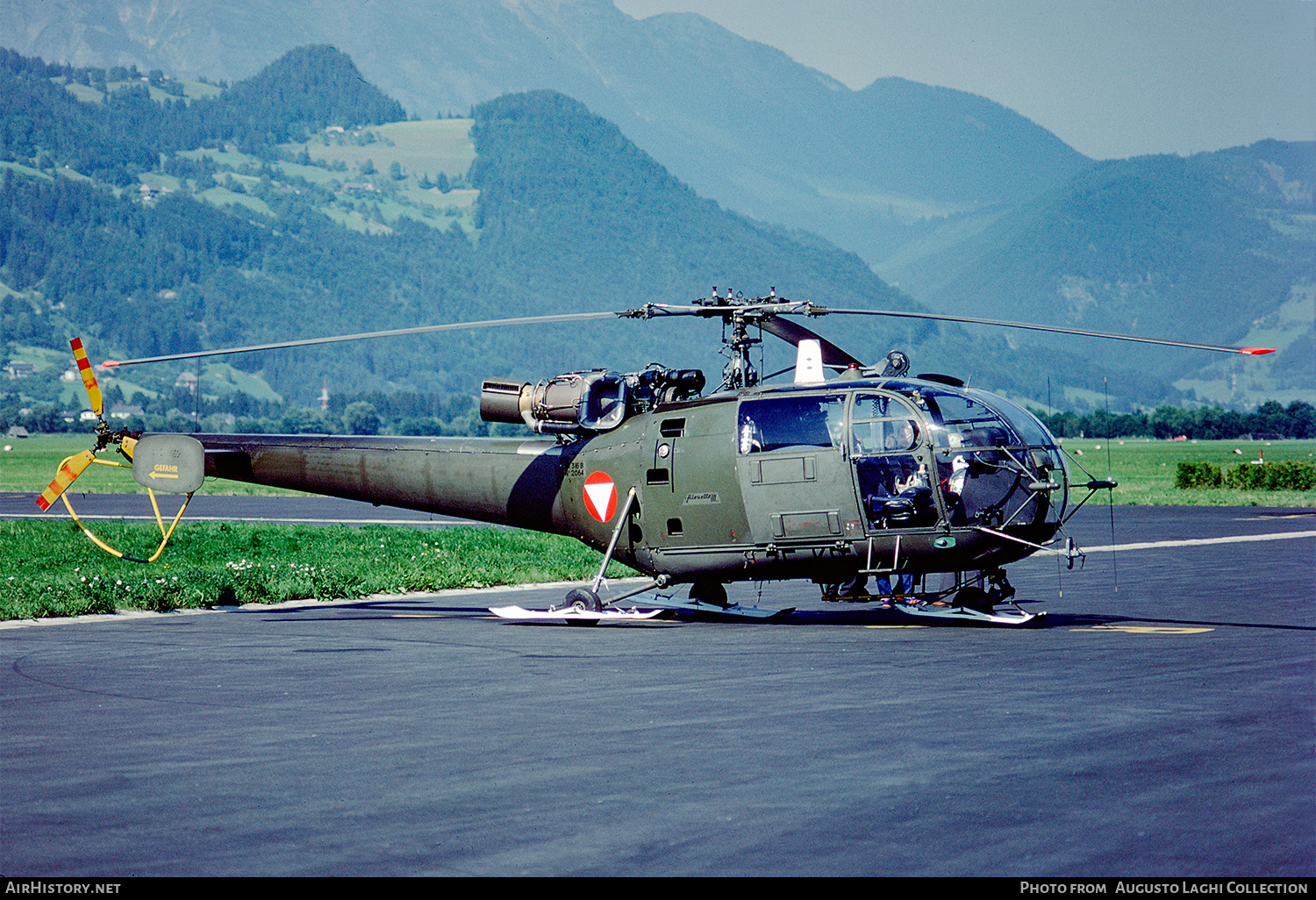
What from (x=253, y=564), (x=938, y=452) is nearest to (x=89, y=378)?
(x=253, y=564)

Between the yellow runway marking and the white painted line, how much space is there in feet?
44.4

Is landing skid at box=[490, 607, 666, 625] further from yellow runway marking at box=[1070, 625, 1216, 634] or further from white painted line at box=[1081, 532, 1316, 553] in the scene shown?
white painted line at box=[1081, 532, 1316, 553]

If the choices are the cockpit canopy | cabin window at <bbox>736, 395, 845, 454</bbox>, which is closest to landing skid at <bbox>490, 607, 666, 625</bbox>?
cabin window at <bbox>736, 395, 845, 454</bbox>

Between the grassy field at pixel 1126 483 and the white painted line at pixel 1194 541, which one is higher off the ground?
the grassy field at pixel 1126 483

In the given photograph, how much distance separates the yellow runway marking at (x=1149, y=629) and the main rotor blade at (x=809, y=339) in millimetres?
4373

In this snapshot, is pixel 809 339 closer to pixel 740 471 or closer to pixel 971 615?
pixel 740 471

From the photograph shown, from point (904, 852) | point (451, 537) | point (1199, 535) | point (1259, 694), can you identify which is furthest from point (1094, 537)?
point (904, 852)

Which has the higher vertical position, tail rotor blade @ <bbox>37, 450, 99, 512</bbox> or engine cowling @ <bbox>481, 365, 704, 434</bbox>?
Answer: engine cowling @ <bbox>481, 365, 704, 434</bbox>

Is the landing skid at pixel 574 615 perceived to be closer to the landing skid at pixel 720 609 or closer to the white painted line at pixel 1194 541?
the landing skid at pixel 720 609

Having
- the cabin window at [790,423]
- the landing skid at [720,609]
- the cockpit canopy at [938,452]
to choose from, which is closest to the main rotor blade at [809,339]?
the cabin window at [790,423]

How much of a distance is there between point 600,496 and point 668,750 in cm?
928

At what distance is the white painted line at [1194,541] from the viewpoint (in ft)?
102

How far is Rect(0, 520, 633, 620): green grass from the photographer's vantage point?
68.2 ft

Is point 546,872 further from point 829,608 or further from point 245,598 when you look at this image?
point 245,598
